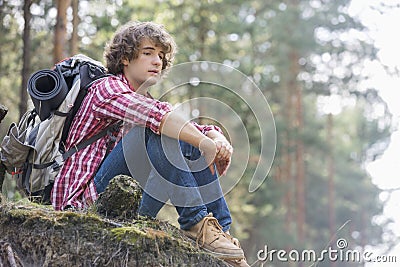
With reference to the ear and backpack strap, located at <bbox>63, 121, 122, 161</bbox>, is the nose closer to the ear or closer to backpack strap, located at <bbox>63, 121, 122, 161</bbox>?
the ear

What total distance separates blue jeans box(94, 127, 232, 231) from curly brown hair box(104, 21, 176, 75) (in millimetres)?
660

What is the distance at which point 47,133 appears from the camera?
3.43 metres

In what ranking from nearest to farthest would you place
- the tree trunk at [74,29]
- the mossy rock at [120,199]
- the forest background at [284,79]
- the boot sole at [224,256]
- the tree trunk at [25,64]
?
1. the mossy rock at [120,199]
2. the boot sole at [224,256]
3. the tree trunk at [25,64]
4. the tree trunk at [74,29]
5. the forest background at [284,79]

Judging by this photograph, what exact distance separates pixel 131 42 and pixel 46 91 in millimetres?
628

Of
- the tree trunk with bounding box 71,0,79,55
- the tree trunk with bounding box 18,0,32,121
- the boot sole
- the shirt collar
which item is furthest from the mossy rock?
the tree trunk with bounding box 71,0,79,55

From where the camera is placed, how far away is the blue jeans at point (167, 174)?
10.5 ft

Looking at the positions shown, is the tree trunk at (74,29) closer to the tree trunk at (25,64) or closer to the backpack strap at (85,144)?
the tree trunk at (25,64)

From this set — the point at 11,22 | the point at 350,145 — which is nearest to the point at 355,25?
the point at 350,145

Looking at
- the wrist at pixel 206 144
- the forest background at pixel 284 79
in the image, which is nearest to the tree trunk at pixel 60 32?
the forest background at pixel 284 79

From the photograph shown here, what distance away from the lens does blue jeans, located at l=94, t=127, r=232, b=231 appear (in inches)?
125

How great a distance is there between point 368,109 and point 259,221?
6305 millimetres

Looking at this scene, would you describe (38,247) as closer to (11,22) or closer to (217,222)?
(217,222)

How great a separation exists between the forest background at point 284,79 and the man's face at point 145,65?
7.87m

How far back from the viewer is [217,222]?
3.26 m
